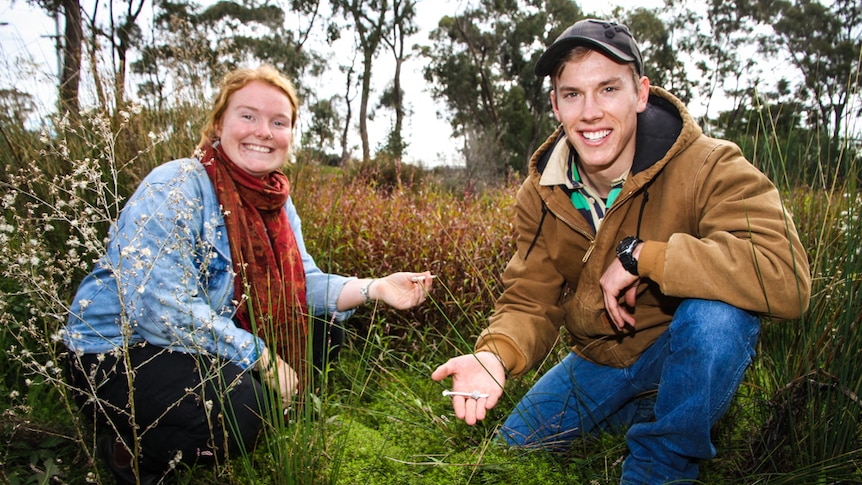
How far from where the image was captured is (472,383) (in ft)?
6.21

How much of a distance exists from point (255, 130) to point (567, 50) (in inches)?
58.2

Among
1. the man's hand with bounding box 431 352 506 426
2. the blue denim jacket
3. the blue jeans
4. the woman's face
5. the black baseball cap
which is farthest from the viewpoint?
the woman's face

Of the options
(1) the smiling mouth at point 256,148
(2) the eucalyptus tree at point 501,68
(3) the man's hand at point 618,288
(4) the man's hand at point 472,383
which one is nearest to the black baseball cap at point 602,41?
(3) the man's hand at point 618,288

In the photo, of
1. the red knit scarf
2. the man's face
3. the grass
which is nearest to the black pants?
the grass

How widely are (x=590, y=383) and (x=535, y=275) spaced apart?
0.53 meters

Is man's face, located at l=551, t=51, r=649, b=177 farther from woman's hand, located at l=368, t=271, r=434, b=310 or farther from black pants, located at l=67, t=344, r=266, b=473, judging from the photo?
black pants, located at l=67, t=344, r=266, b=473

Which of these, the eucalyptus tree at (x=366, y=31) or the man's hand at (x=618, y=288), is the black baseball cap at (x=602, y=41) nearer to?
the man's hand at (x=618, y=288)

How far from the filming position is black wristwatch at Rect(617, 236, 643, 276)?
1.89 m

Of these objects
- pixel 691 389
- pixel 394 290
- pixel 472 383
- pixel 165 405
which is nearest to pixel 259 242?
pixel 394 290

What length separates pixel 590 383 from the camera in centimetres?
240

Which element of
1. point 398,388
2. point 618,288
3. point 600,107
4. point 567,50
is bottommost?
point 398,388

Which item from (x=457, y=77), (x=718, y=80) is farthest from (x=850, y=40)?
(x=457, y=77)

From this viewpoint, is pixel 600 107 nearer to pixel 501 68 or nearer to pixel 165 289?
pixel 165 289

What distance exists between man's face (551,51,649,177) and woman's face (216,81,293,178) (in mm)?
1392
